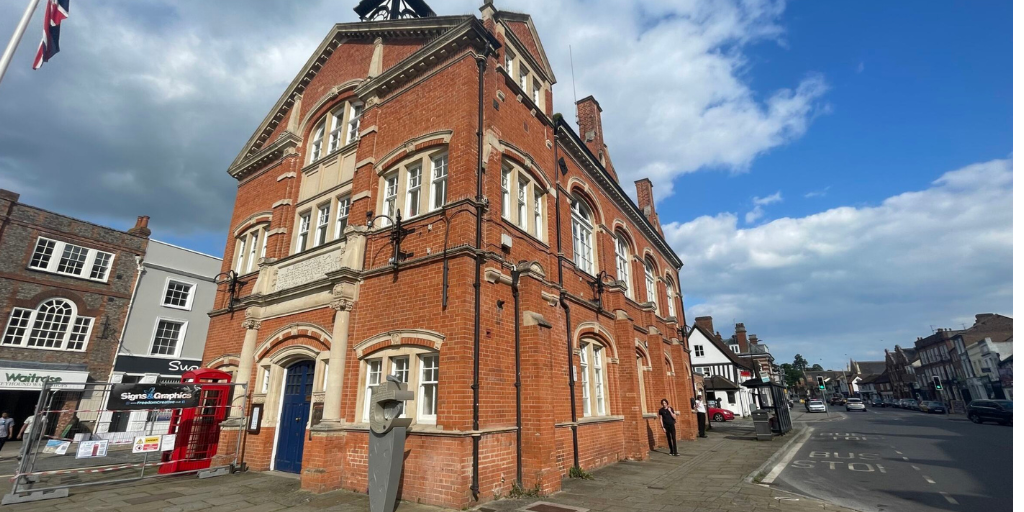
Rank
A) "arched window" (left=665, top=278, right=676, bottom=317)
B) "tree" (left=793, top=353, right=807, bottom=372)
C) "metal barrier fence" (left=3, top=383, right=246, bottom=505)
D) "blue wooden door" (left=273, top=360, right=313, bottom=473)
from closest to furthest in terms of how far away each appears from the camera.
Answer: "metal barrier fence" (left=3, top=383, right=246, bottom=505), "blue wooden door" (left=273, top=360, right=313, bottom=473), "arched window" (left=665, top=278, right=676, bottom=317), "tree" (left=793, top=353, right=807, bottom=372)

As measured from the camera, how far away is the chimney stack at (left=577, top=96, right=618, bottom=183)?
62.3 feet

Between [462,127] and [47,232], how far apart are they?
79.8 ft

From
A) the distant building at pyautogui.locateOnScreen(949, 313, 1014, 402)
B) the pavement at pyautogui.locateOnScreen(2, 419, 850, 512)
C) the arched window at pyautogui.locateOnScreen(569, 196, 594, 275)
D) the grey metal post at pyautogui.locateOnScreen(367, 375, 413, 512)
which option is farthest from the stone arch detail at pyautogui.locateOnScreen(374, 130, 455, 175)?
the distant building at pyautogui.locateOnScreen(949, 313, 1014, 402)

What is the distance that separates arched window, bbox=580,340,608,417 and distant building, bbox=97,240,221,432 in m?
21.0

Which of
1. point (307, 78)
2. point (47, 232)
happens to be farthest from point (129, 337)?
point (307, 78)

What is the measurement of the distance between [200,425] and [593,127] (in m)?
17.5

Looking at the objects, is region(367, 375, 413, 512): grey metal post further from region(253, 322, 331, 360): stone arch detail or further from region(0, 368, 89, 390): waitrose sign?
region(0, 368, 89, 390): waitrose sign

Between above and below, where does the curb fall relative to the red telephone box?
below

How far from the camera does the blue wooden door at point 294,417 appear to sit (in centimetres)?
1088

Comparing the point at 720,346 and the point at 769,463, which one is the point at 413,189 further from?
the point at 720,346

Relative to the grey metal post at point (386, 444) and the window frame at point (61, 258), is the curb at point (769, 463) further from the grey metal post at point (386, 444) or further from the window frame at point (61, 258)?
the window frame at point (61, 258)

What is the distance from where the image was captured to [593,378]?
1284 centimetres

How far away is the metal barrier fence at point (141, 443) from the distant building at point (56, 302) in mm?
7724

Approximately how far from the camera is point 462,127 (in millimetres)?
9906
